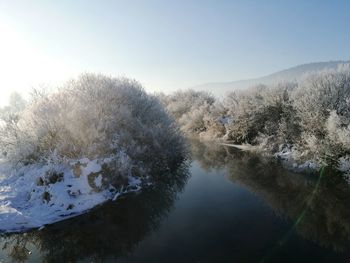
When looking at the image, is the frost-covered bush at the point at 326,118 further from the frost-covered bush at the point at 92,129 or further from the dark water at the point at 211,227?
the frost-covered bush at the point at 92,129

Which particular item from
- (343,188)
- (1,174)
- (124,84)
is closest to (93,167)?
(1,174)

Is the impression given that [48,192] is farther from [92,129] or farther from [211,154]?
[211,154]

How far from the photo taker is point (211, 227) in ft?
48.9

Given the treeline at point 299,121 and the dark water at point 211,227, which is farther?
the treeline at point 299,121

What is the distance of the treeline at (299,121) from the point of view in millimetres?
23844

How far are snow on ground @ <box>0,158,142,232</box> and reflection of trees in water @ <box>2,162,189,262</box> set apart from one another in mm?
626

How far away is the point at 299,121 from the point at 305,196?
12.5 m

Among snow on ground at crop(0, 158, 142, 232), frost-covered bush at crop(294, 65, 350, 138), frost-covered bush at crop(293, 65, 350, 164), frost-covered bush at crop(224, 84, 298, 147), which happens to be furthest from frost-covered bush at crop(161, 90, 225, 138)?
snow on ground at crop(0, 158, 142, 232)

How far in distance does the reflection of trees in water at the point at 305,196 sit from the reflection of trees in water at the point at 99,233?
5920 mm

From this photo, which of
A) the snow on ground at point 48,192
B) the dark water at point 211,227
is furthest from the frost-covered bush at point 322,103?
the snow on ground at point 48,192

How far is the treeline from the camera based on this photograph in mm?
23844

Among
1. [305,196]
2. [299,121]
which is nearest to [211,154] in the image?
[299,121]

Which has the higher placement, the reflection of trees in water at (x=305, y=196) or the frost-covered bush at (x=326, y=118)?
the frost-covered bush at (x=326, y=118)

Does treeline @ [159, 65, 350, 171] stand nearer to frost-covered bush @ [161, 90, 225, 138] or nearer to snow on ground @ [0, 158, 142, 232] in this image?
frost-covered bush @ [161, 90, 225, 138]
